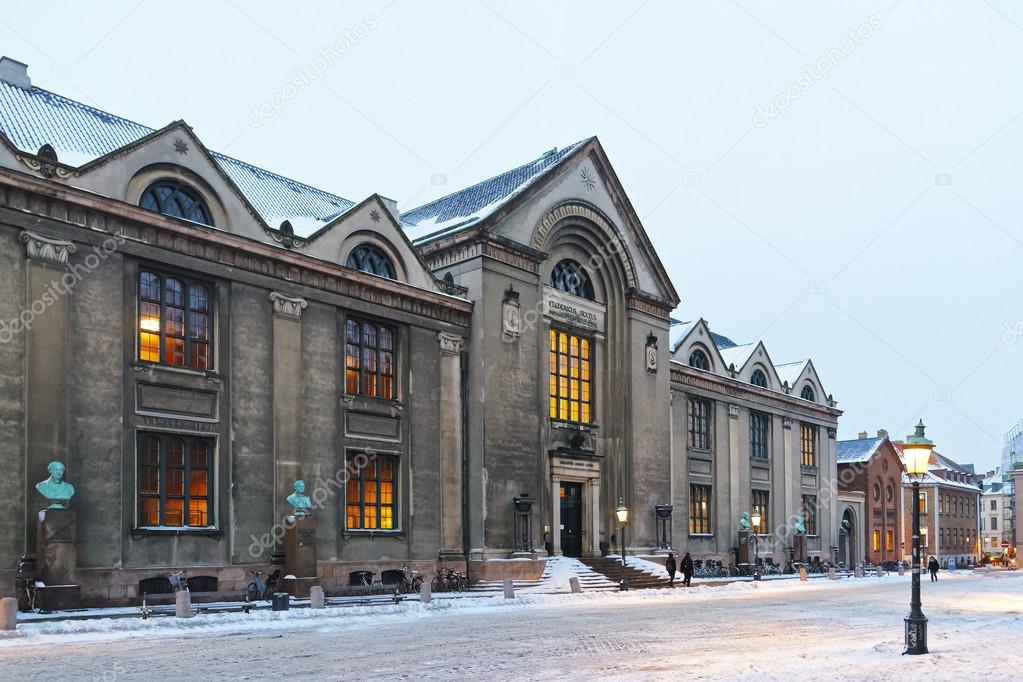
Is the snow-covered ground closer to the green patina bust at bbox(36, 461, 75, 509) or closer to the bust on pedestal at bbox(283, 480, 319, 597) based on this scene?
the bust on pedestal at bbox(283, 480, 319, 597)

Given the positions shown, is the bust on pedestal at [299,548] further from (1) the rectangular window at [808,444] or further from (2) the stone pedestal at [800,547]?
(1) the rectangular window at [808,444]

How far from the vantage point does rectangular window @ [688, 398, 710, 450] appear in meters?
52.4

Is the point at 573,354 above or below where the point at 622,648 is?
above

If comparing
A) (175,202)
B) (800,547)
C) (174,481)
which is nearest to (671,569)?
(800,547)

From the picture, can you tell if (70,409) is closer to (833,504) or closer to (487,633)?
(487,633)

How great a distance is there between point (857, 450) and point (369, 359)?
5587 centimetres

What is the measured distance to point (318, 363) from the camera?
31.6 meters

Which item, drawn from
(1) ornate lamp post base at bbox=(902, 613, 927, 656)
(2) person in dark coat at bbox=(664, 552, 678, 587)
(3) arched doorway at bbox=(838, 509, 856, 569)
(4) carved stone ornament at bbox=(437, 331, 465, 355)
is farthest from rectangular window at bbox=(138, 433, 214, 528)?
(3) arched doorway at bbox=(838, 509, 856, 569)

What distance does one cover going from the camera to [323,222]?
110 feet

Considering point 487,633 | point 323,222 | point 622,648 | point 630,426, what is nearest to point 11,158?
point 323,222

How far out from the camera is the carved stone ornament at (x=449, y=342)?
1421 inches

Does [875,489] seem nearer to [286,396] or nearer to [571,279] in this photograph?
[571,279]

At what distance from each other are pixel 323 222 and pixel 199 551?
38.9 feet

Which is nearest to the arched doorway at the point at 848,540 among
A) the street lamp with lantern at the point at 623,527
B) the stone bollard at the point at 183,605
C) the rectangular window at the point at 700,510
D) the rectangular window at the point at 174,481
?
the rectangular window at the point at 700,510
